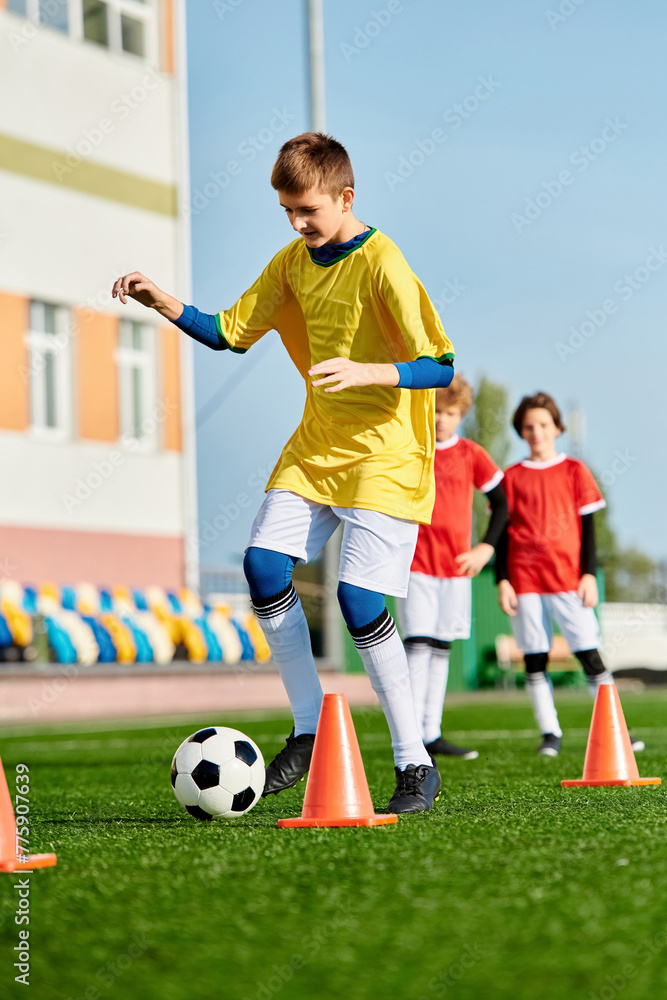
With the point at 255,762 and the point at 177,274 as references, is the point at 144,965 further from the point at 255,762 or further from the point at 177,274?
the point at 177,274

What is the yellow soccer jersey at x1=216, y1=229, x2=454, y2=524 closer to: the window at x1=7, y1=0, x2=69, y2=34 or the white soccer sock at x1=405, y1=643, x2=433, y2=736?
the white soccer sock at x1=405, y1=643, x2=433, y2=736

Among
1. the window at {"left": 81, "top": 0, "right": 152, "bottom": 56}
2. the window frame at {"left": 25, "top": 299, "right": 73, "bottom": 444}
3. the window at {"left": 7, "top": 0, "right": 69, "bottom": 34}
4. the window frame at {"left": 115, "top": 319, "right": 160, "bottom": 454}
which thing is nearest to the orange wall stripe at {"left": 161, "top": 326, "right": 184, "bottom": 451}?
the window frame at {"left": 115, "top": 319, "right": 160, "bottom": 454}

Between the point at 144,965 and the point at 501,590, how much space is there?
5066mm

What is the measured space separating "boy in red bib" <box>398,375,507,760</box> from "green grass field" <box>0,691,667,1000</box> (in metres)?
2.30

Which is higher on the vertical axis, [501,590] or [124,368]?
[124,368]

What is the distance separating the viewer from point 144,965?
6.88 ft

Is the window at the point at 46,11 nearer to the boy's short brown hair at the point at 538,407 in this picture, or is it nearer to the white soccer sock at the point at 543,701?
the boy's short brown hair at the point at 538,407

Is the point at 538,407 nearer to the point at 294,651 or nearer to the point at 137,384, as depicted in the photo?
the point at 294,651

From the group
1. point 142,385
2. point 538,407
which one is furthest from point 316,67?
point 538,407

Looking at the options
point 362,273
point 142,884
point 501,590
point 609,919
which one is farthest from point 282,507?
point 501,590

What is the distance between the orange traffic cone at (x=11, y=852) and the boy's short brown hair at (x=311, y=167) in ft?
6.84

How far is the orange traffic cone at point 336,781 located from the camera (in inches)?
143

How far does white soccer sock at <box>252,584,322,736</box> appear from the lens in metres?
4.30

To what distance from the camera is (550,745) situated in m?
6.92
